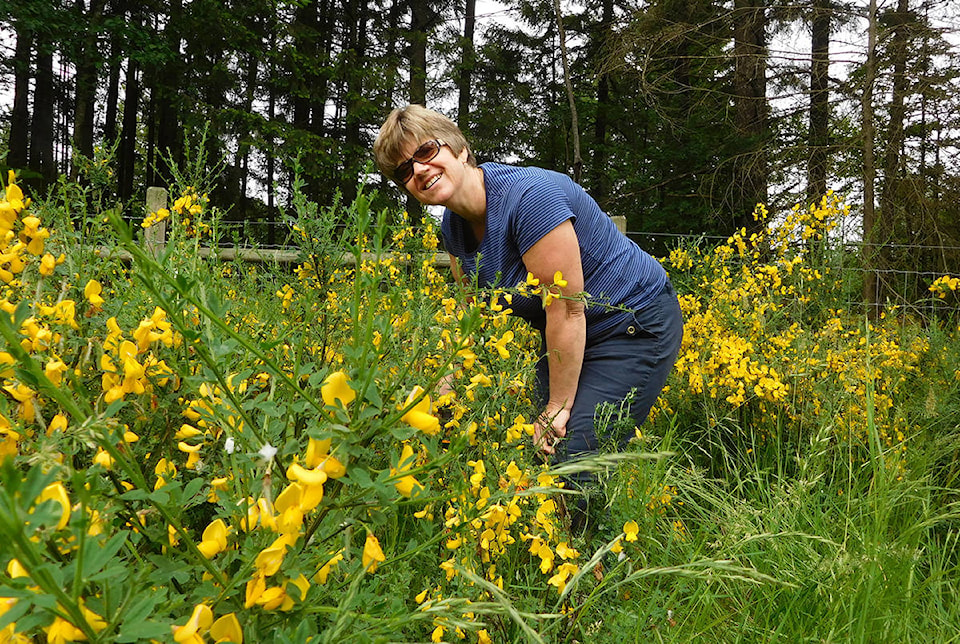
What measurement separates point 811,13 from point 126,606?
8247mm

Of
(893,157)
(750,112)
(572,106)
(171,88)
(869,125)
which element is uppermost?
(171,88)

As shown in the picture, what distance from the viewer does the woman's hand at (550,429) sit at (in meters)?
1.60

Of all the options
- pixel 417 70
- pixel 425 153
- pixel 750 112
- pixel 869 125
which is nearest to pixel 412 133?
pixel 425 153

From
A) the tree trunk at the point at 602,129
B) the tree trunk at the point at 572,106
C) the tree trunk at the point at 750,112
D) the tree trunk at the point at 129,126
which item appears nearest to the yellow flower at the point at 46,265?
the tree trunk at the point at 750,112

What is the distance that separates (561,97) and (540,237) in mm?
16761

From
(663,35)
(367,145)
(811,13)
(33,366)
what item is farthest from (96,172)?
(367,145)

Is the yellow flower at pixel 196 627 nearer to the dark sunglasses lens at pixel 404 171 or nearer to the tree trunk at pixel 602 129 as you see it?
the dark sunglasses lens at pixel 404 171

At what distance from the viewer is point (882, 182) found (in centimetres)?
687

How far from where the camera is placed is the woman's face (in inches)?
82.4

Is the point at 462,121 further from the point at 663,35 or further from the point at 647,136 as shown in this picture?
the point at 663,35

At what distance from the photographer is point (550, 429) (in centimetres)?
168

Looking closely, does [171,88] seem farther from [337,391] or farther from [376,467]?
[337,391]

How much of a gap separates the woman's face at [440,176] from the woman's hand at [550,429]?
745mm

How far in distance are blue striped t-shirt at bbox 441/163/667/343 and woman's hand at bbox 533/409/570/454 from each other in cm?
34
